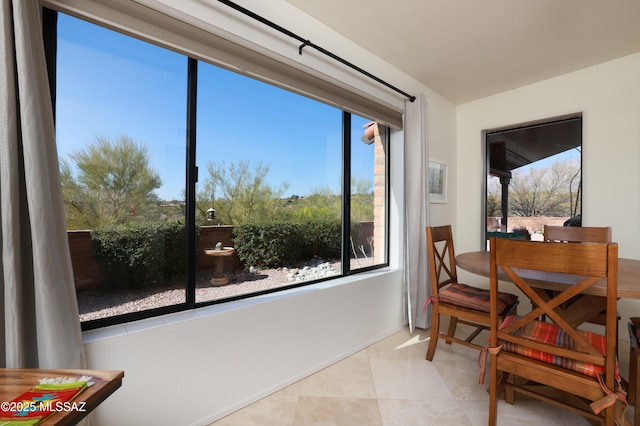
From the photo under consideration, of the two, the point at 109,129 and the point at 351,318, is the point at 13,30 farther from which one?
the point at 351,318

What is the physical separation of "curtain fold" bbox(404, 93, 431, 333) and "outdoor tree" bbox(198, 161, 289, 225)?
1241mm

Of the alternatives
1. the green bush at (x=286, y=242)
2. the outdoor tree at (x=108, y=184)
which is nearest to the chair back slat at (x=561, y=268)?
the green bush at (x=286, y=242)

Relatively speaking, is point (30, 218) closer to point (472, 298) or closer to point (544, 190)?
point (472, 298)

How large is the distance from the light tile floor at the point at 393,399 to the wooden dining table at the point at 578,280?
0.58 m

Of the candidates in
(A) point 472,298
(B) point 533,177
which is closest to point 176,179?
(A) point 472,298

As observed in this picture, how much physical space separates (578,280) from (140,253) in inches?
92.8

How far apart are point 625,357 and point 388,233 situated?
2.00 metres

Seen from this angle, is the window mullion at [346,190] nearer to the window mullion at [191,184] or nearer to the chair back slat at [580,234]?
the window mullion at [191,184]

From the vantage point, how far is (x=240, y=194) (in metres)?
1.83

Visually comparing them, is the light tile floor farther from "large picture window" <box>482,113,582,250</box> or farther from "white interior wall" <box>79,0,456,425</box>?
"large picture window" <box>482,113,582,250</box>

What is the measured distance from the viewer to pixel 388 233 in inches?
112

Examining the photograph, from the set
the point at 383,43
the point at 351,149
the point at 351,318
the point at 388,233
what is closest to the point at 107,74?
the point at 351,149

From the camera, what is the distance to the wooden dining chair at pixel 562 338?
115cm

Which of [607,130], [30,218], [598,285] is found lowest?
[598,285]
